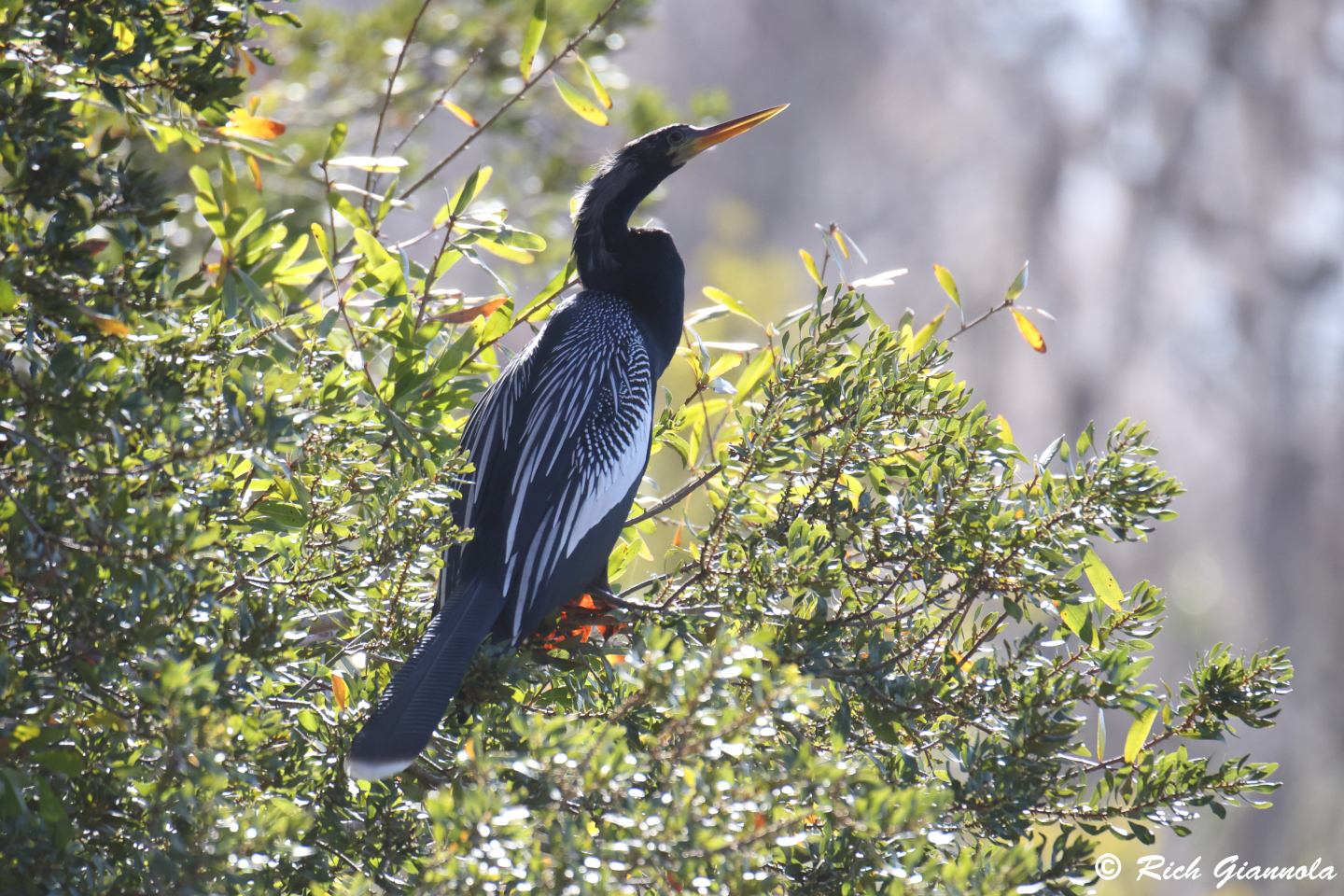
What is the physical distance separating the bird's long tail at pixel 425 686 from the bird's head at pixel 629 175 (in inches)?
33.0

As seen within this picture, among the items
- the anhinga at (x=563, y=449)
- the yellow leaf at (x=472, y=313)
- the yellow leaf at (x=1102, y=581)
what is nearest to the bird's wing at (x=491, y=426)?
the anhinga at (x=563, y=449)

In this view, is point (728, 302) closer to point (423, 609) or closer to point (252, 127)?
point (423, 609)

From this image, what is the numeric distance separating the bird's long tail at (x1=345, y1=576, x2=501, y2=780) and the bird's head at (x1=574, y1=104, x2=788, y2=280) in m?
0.84

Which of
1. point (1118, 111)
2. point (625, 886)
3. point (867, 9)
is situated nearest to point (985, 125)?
point (1118, 111)

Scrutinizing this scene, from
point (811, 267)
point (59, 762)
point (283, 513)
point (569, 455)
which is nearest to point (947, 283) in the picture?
point (811, 267)

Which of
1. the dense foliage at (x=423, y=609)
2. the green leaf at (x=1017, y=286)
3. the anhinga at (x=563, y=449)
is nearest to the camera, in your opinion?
the dense foliage at (x=423, y=609)

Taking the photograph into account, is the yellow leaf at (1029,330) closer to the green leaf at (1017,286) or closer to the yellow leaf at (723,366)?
the green leaf at (1017,286)

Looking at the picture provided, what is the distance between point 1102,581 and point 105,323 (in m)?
1.25

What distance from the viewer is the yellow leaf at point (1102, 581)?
1.30 meters

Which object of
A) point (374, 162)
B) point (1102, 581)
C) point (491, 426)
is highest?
point (374, 162)

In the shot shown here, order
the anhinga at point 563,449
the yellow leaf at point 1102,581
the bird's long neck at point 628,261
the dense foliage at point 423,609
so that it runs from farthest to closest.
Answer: the bird's long neck at point 628,261 → the yellow leaf at point 1102,581 → the anhinga at point 563,449 → the dense foliage at point 423,609

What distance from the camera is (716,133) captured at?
201cm

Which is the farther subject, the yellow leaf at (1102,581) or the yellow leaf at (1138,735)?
the yellow leaf at (1102,581)

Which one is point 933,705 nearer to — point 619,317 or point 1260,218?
point 619,317
